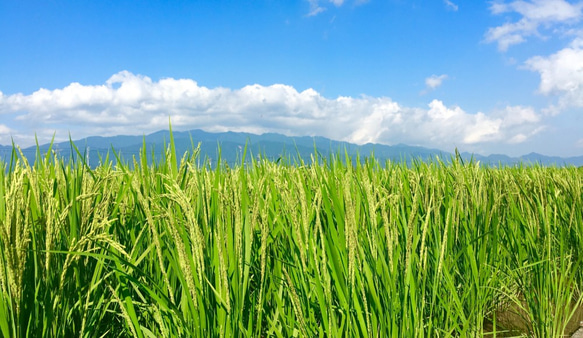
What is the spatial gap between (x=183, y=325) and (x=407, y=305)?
83cm

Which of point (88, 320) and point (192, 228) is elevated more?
point (192, 228)

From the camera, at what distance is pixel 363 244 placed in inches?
66.2

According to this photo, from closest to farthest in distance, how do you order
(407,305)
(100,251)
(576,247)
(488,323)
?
(407,305) → (100,251) → (488,323) → (576,247)

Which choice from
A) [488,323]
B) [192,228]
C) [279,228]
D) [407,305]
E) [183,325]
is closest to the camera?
[192,228]

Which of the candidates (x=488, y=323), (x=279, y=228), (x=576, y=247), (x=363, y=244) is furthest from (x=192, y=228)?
(x=576, y=247)

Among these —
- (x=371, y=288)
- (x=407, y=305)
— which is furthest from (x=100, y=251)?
(x=407, y=305)

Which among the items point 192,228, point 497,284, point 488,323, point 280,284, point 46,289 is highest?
point 192,228

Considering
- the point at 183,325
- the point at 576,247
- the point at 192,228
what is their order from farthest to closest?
the point at 576,247 → the point at 183,325 → the point at 192,228

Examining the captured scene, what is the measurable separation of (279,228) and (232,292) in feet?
1.59

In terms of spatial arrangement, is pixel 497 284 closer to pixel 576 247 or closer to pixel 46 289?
pixel 576 247

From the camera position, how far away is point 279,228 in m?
1.78

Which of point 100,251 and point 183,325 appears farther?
point 100,251

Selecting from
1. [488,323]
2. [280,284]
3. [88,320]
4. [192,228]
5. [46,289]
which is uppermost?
[192,228]

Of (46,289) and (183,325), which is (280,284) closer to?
(183,325)
